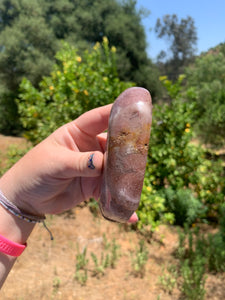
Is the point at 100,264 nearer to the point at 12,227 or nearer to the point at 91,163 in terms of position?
the point at 12,227

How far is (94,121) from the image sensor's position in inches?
50.2

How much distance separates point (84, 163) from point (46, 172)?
0.22 m

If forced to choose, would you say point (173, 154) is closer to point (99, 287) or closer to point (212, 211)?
point (212, 211)

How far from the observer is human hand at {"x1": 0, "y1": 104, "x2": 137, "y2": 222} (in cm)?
110

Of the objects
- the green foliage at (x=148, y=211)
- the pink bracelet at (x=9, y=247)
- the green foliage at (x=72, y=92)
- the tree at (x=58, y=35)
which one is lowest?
the green foliage at (x=148, y=211)

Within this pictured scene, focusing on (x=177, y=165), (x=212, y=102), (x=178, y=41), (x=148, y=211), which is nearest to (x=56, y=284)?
(x=148, y=211)

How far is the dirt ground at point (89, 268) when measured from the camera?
2.61 meters

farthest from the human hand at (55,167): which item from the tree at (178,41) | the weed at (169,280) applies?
the tree at (178,41)

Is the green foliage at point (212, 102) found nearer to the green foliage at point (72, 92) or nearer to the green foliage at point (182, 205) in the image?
the green foliage at point (72, 92)

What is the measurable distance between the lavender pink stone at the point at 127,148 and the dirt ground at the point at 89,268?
6.00 ft

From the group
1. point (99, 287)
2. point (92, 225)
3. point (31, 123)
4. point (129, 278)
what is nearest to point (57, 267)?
point (99, 287)

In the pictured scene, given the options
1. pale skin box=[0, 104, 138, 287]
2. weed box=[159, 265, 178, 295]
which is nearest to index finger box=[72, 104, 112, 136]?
pale skin box=[0, 104, 138, 287]

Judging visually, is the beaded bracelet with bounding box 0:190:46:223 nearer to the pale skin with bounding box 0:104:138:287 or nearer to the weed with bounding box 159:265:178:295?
the pale skin with bounding box 0:104:138:287

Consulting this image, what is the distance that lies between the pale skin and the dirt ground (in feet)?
5.20
